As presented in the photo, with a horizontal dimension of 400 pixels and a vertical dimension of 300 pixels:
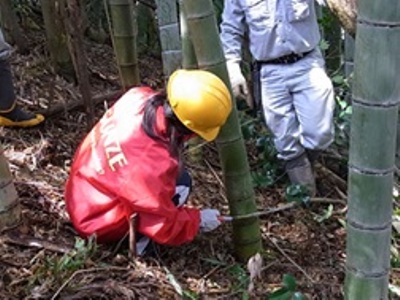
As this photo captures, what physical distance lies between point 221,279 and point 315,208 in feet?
3.76

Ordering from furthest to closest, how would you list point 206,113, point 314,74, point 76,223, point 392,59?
1. point 314,74
2. point 76,223
3. point 206,113
4. point 392,59

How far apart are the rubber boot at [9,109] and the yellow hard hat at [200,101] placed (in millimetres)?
1315

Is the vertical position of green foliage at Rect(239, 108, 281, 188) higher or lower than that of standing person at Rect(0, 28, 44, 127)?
lower

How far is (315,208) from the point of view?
388 cm

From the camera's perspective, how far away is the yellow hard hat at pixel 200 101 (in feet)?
A: 8.35

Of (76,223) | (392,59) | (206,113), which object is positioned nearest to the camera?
(392,59)

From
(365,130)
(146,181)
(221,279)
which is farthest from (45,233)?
(365,130)

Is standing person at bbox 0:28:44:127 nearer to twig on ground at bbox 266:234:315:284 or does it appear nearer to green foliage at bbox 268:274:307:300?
twig on ground at bbox 266:234:315:284

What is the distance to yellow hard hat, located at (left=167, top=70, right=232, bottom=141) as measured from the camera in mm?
2545

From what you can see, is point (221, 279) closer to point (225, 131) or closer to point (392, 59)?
point (225, 131)

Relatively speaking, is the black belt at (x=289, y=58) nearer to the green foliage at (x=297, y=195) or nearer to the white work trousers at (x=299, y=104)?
the white work trousers at (x=299, y=104)

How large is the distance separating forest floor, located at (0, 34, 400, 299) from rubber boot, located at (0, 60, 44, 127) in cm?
5

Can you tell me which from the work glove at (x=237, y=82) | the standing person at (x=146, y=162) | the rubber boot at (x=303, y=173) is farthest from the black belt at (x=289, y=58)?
the standing person at (x=146, y=162)

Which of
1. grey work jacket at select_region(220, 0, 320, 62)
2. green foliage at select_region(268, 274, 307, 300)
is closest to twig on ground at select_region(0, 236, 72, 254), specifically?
green foliage at select_region(268, 274, 307, 300)
